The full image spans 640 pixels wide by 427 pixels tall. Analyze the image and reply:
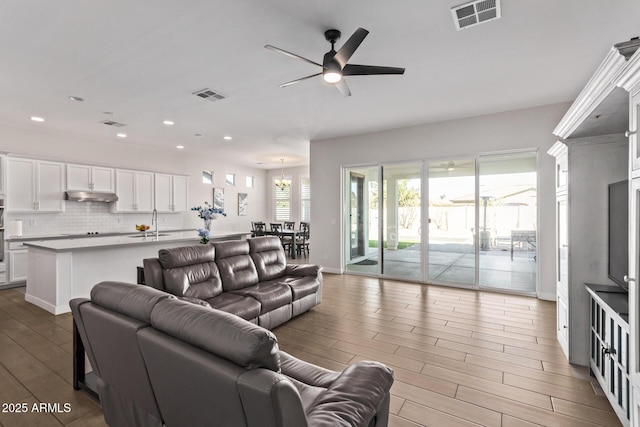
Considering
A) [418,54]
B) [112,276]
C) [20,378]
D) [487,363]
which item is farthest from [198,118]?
[487,363]

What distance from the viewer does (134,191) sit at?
7406mm

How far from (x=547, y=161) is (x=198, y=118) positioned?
5.82 metres

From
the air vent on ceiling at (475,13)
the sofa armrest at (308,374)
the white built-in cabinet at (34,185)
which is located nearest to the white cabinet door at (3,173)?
the white built-in cabinet at (34,185)

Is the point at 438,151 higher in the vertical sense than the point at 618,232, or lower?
higher

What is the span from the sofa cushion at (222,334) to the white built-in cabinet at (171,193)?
7.23m

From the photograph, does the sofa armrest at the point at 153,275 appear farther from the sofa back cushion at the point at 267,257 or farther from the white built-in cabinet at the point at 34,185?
the white built-in cabinet at the point at 34,185

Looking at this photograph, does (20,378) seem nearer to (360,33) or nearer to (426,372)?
(426,372)

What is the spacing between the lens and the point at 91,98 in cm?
458

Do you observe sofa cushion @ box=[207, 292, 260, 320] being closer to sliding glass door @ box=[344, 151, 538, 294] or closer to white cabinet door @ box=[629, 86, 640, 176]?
white cabinet door @ box=[629, 86, 640, 176]

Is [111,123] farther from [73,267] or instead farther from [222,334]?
[222,334]

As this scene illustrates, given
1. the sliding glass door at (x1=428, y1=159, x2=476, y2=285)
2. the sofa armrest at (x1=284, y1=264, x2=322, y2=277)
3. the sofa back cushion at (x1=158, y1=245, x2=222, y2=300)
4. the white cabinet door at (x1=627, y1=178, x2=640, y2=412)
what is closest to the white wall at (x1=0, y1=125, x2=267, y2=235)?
the sofa back cushion at (x1=158, y1=245, x2=222, y2=300)

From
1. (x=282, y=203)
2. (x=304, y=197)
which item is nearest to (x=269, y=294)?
(x=304, y=197)

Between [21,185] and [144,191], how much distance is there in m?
2.21

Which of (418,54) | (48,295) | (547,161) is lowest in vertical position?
(48,295)
